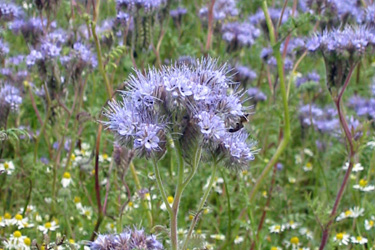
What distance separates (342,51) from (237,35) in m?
1.83

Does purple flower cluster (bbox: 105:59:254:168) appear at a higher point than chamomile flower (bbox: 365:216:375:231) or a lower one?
higher

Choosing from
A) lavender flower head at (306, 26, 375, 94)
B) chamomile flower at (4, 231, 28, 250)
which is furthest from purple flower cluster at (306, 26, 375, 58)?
chamomile flower at (4, 231, 28, 250)

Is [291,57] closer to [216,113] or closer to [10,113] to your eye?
[10,113]

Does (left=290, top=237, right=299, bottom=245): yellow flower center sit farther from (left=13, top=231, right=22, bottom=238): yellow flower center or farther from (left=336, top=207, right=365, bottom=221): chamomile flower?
(left=13, top=231, right=22, bottom=238): yellow flower center

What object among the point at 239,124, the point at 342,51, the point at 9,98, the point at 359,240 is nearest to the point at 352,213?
the point at 359,240

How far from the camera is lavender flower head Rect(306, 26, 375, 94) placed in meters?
3.32

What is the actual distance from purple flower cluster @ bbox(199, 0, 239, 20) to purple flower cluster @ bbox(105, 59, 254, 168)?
3270mm

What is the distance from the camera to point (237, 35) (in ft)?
16.6

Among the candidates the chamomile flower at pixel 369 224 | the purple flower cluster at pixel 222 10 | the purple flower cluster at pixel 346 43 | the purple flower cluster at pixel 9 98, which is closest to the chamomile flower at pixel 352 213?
the chamomile flower at pixel 369 224

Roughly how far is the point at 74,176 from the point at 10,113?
1.89ft

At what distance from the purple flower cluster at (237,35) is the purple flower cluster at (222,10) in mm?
187

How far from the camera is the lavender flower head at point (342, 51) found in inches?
131

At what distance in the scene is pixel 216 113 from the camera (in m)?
2.14

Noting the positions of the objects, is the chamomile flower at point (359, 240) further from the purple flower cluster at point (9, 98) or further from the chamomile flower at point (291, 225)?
the purple flower cluster at point (9, 98)
